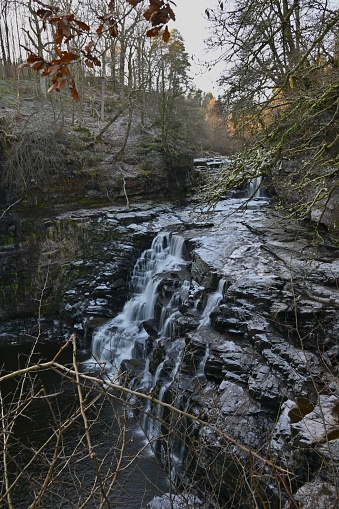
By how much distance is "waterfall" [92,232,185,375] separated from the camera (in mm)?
10344

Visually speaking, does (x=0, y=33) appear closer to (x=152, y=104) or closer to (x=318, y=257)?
(x=152, y=104)

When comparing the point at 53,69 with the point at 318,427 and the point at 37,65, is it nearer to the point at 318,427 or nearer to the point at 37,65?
the point at 37,65

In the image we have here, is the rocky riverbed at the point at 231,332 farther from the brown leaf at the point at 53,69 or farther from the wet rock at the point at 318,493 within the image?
the brown leaf at the point at 53,69

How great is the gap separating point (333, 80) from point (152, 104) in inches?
581

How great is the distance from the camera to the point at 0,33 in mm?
21281

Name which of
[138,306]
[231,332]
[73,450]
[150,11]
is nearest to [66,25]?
[150,11]

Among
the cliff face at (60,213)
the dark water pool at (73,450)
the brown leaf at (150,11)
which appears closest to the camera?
the brown leaf at (150,11)

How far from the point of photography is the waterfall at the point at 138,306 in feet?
33.9

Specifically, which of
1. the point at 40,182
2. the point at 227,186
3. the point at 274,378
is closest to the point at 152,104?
the point at 40,182

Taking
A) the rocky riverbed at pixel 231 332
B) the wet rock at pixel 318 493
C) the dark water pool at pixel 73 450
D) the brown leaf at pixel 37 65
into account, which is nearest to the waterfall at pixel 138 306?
the rocky riverbed at pixel 231 332

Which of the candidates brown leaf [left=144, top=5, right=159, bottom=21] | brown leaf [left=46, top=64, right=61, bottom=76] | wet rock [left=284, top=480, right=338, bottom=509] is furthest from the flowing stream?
brown leaf [left=144, top=5, right=159, bottom=21]

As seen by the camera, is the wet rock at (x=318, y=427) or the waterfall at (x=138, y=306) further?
the waterfall at (x=138, y=306)

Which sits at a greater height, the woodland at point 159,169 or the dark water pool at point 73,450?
the woodland at point 159,169

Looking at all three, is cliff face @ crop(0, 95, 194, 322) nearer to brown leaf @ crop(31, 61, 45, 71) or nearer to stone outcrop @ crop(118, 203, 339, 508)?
stone outcrop @ crop(118, 203, 339, 508)
